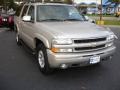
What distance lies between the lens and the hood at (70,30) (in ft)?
17.9

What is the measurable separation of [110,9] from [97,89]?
6456cm

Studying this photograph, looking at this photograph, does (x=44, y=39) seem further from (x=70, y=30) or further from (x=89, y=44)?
(x=89, y=44)

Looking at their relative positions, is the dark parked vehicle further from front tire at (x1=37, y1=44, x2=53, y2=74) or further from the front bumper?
the front bumper

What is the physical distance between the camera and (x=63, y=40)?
17.6ft

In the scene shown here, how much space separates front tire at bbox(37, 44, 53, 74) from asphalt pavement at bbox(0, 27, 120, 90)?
157 millimetres

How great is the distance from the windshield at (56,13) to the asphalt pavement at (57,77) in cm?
146

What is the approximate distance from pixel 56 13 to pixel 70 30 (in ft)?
4.59

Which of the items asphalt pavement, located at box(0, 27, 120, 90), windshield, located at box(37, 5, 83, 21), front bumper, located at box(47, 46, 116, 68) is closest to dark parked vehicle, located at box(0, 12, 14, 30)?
asphalt pavement, located at box(0, 27, 120, 90)

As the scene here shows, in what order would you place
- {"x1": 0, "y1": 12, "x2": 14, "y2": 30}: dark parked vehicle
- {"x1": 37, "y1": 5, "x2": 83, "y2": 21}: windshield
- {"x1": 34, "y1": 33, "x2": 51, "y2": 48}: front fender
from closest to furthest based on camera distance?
{"x1": 34, "y1": 33, "x2": 51, "y2": 48}: front fender, {"x1": 37, "y1": 5, "x2": 83, "y2": 21}: windshield, {"x1": 0, "y1": 12, "x2": 14, "y2": 30}: dark parked vehicle

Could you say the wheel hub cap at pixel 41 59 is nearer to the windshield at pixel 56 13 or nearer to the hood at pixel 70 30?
the hood at pixel 70 30

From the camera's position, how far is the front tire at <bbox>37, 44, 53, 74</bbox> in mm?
5771

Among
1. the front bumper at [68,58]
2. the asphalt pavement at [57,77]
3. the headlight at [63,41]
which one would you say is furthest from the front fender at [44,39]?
the asphalt pavement at [57,77]

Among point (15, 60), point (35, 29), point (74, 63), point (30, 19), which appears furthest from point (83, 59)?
point (15, 60)

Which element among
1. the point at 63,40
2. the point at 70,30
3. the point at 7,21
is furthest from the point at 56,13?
the point at 7,21
